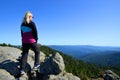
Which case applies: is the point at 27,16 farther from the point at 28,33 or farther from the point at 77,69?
the point at 77,69

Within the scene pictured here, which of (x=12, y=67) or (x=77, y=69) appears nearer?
(x=12, y=67)

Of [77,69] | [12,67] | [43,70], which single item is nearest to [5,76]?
[12,67]

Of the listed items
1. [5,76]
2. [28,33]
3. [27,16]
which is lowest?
[5,76]

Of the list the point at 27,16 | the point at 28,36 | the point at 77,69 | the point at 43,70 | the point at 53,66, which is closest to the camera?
the point at 27,16

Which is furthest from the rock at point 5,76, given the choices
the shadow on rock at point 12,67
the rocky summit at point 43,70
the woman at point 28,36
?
the woman at point 28,36

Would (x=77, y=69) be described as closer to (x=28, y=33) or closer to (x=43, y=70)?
(x=43, y=70)

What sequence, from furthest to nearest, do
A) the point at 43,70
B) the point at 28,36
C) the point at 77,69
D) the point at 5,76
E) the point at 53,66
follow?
the point at 77,69 → the point at 43,70 → the point at 53,66 → the point at 28,36 → the point at 5,76

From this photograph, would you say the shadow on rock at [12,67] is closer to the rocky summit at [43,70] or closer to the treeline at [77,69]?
the rocky summit at [43,70]

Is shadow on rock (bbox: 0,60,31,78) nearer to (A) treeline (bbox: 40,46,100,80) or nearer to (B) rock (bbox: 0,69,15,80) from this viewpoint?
(B) rock (bbox: 0,69,15,80)

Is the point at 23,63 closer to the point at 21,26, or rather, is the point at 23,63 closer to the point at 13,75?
the point at 13,75

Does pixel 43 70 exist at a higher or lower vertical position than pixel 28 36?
lower

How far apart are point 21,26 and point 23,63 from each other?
2625 millimetres

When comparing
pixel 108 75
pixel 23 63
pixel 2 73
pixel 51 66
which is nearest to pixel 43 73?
pixel 51 66

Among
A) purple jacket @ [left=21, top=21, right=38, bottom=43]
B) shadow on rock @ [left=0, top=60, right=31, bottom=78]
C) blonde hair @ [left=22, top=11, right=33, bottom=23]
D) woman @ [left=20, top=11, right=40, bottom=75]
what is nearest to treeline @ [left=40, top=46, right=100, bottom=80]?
shadow on rock @ [left=0, top=60, right=31, bottom=78]
